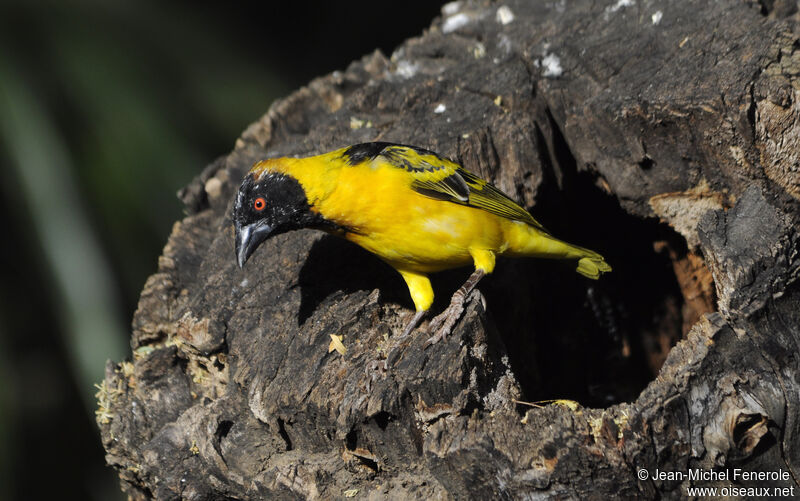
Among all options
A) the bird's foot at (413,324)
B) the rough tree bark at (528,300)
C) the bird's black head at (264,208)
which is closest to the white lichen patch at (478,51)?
the rough tree bark at (528,300)

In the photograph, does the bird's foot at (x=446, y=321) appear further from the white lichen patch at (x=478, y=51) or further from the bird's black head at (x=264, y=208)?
the white lichen patch at (x=478, y=51)

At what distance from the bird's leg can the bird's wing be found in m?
0.35

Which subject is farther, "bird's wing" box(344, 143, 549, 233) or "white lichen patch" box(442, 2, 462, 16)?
"white lichen patch" box(442, 2, 462, 16)

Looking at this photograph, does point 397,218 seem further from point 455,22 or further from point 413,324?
point 455,22

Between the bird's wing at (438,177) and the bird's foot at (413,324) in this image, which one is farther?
the bird's wing at (438,177)

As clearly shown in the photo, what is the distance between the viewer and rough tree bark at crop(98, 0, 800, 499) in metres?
2.50

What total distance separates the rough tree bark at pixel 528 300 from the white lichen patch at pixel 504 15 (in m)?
0.02

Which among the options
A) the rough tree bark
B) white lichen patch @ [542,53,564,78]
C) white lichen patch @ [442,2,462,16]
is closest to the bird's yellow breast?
the rough tree bark

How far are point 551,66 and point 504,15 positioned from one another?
2.58 feet

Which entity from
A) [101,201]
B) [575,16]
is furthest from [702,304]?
[101,201]

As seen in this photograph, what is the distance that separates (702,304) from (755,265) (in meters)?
1.53

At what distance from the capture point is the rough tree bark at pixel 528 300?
250 cm

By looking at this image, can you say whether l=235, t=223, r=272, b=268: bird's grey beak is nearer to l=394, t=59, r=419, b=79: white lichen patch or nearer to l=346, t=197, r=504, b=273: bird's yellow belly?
l=346, t=197, r=504, b=273: bird's yellow belly

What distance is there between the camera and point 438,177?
346 cm
